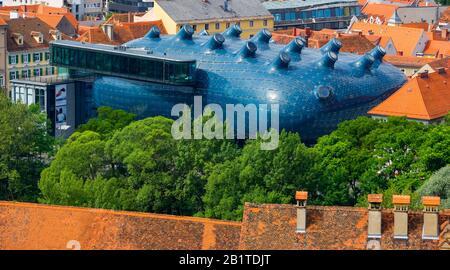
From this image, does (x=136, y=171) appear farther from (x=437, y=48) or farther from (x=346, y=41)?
(x=437, y=48)

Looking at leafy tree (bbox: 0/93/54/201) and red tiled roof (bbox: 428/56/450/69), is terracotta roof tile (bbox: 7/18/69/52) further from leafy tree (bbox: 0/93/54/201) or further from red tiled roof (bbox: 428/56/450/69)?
leafy tree (bbox: 0/93/54/201)

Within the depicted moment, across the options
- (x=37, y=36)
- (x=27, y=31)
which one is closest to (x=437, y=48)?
(x=37, y=36)

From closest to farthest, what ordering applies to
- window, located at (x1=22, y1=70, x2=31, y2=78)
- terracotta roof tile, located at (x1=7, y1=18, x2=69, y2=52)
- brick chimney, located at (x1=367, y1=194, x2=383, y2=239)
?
brick chimney, located at (x1=367, y1=194, x2=383, y2=239)
terracotta roof tile, located at (x1=7, y1=18, x2=69, y2=52)
window, located at (x1=22, y1=70, x2=31, y2=78)

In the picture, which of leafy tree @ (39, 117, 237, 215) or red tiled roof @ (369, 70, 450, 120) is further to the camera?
red tiled roof @ (369, 70, 450, 120)

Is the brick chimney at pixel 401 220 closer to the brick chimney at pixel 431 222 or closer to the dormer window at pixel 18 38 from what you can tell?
the brick chimney at pixel 431 222

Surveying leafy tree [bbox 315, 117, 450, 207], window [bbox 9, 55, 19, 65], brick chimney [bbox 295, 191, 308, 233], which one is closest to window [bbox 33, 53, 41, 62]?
window [bbox 9, 55, 19, 65]

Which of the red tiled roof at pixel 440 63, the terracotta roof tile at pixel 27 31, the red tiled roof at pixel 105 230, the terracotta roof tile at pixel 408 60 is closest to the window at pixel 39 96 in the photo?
the terracotta roof tile at pixel 27 31

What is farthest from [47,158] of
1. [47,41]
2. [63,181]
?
[47,41]
